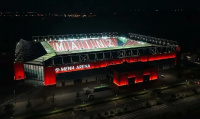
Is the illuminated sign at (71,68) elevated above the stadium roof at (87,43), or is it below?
below

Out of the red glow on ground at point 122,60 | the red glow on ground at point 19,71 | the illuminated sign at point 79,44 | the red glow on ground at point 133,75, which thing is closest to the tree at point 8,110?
the red glow on ground at point 122,60

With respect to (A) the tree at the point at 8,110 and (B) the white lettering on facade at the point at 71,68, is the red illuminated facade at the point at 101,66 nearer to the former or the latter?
(B) the white lettering on facade at the point at 71,68

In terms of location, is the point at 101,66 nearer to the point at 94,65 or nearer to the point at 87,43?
the point at 94,65

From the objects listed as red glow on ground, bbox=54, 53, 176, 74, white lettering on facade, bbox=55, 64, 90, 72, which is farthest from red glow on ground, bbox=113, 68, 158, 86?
white lettering on facade, bbox=55, 64, 90, 72

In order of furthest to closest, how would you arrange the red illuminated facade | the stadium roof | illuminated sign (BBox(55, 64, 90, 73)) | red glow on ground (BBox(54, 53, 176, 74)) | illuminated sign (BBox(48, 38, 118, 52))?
1. illuminated sign (BBox(48, 38, 118, 52))
2. the stadium roof
3. red glow on ground (BBox(54, 53, 176, 74))
4. illuminated sign (BBox(55, 64, 90, 73))
5. the red illuminated facade

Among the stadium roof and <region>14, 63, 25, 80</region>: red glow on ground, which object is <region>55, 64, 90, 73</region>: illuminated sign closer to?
<region>14, 63, 25, 80</region>: red glow on ground

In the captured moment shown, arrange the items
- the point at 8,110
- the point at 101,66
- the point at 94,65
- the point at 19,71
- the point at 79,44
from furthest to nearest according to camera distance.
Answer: the point at 79,44, the point at 101,66, the point at 19,71, the point at 94,65, the point at 8,110

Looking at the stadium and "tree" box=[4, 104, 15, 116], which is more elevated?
the stadium

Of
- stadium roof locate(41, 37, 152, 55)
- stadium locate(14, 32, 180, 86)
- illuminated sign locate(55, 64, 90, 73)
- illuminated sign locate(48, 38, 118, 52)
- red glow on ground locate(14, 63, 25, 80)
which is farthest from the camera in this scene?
illuminated sign locate(48, 38, 118, 52)

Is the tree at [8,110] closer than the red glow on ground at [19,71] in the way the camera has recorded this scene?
Yes

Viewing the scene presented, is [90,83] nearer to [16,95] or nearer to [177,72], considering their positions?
[16,95]

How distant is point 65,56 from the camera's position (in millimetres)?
58625

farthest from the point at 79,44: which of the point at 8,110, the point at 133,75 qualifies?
the point at 8,110

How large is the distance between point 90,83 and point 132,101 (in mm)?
15919
